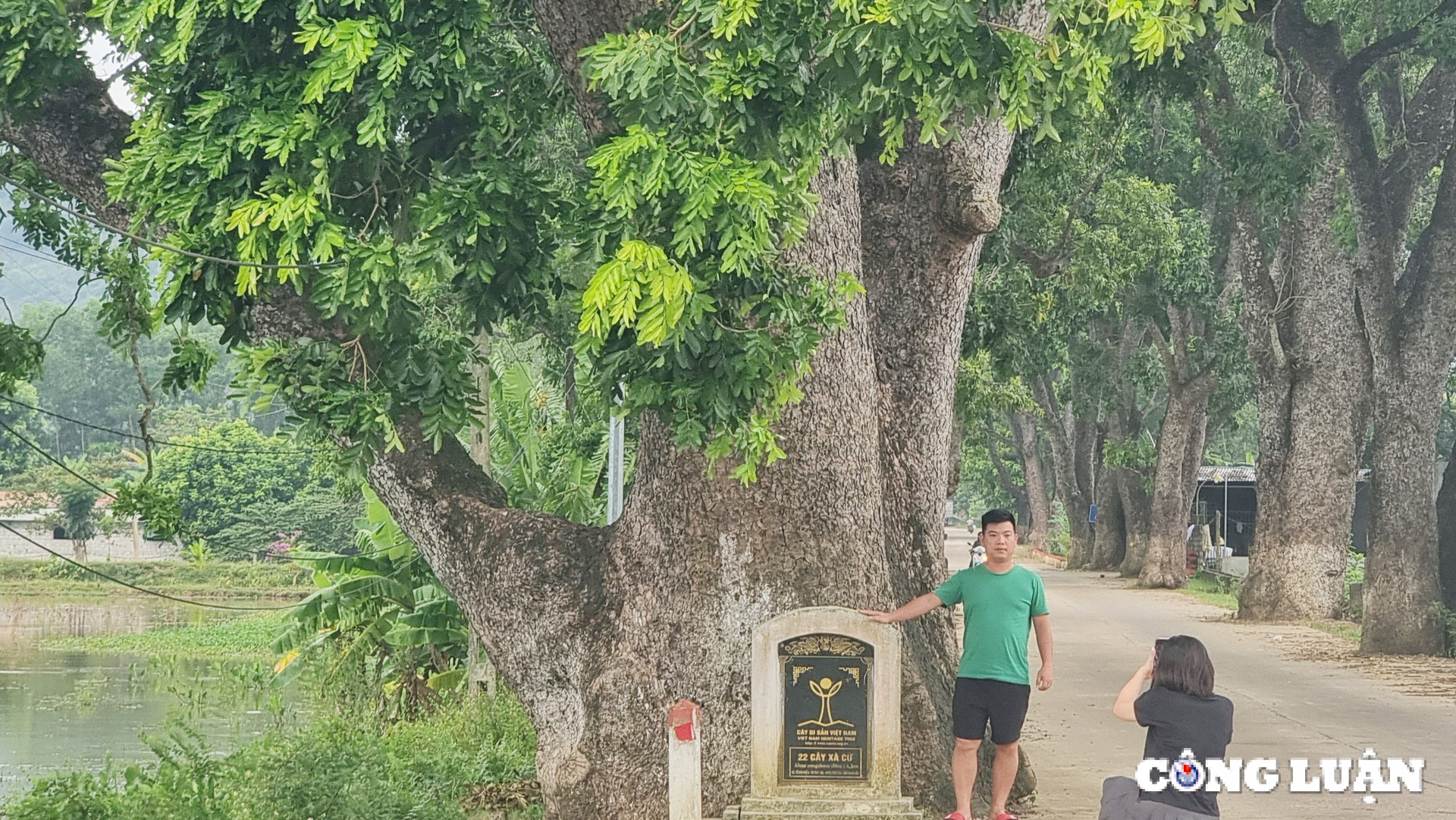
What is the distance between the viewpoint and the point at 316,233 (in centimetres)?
765

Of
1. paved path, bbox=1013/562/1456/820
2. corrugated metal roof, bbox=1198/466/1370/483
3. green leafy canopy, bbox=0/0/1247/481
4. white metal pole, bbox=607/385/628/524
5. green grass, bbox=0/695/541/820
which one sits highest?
green leafy canopy, bbox=0/0/1247/481

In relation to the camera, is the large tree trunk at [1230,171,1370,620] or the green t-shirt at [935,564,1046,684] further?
the large tree trunk at [1230,171,1370,620]

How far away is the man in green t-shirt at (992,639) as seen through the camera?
7.98 meters

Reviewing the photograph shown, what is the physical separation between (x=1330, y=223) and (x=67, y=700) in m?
20.4

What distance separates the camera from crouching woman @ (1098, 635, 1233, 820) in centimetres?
560

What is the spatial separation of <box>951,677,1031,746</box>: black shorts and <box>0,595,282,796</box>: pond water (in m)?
6.93

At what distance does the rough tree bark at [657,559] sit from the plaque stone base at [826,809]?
0.47 m

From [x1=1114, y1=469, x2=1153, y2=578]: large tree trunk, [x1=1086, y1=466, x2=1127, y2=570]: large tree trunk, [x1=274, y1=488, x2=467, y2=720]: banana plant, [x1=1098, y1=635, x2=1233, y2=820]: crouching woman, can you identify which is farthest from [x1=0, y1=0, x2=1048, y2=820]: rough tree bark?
[x1=1086, y1=466, x2=1127, y2=570]: large tree trunk

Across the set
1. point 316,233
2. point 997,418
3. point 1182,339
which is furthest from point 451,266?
point 997,418

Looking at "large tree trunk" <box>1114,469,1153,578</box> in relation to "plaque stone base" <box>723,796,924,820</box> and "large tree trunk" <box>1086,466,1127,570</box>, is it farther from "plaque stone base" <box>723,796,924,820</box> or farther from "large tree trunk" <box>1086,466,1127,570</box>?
"plaque stone base" <box>723,796,924,820</box>

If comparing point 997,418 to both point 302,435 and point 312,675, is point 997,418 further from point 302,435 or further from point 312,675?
point 302,435

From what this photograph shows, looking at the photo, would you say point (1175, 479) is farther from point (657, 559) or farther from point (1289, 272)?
point (657, 559)

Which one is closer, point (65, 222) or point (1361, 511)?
point (65, 222)

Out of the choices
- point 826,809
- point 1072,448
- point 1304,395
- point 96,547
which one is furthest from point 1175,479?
point 96,547
